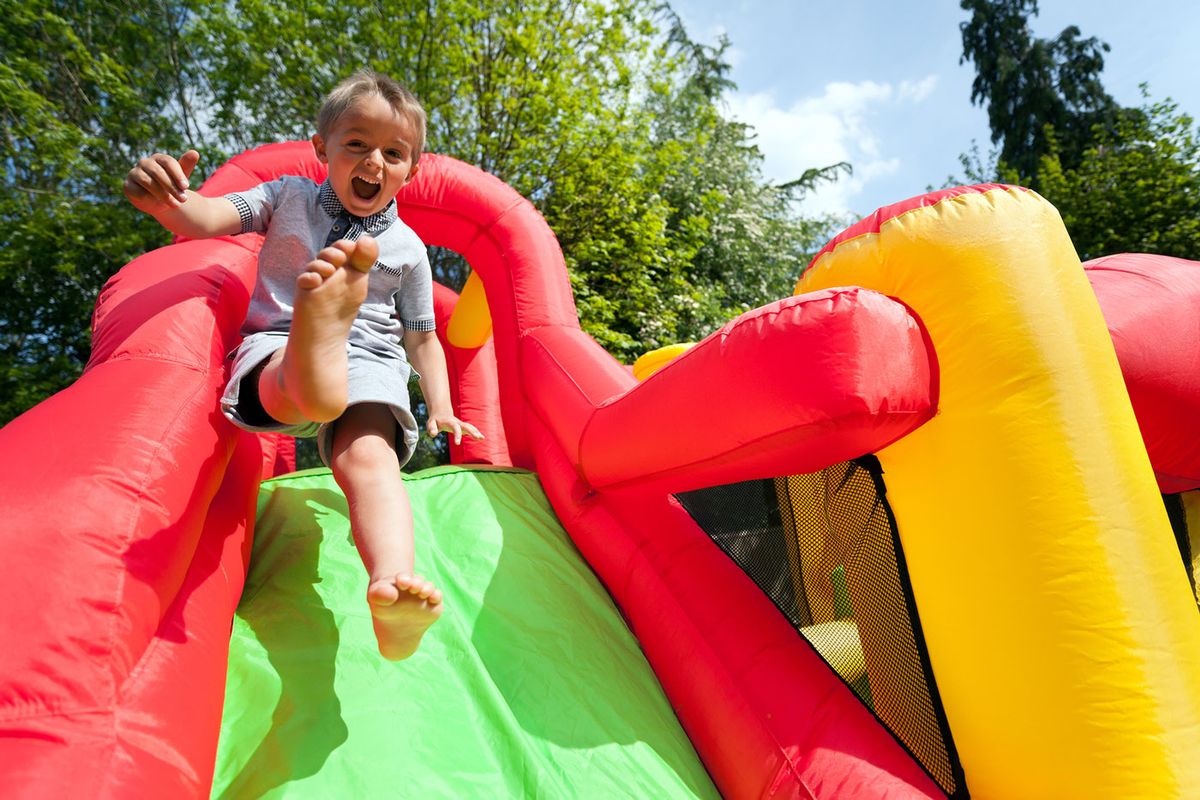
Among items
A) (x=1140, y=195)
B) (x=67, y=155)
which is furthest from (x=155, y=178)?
(x=1140, y=195)

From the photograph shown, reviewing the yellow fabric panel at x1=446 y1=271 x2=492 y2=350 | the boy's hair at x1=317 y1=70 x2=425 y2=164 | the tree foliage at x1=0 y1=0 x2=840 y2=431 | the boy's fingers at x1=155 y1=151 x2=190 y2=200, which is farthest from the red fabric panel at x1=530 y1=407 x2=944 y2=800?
the tree foliage at x1=0 y1=0 x2=840 y2=431

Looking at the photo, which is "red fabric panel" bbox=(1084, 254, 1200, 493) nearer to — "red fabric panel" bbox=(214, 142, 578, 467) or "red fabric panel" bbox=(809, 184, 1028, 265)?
"red fabric panel" bbox=(809, 184, 1028, 265)

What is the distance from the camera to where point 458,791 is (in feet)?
3.25

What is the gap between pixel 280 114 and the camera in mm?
6098

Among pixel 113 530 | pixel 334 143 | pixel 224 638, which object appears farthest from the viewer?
pixel 334 143

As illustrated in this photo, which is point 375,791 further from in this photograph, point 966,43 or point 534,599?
point 966,43

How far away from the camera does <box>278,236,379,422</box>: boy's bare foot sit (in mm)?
913

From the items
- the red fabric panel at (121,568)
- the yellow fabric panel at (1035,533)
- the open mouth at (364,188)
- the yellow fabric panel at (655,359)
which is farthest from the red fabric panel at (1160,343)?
the red fabric panel at (121,568)

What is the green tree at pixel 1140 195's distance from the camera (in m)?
9.47

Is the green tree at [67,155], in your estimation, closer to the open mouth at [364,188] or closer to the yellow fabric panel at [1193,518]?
the open mouth at [364,188]

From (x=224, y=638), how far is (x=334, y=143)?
3.03 ft

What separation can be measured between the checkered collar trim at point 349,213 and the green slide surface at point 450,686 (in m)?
A: 0.72

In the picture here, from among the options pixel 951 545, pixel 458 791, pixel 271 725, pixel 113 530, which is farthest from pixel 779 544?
pixel 113 530

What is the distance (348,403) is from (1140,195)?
39.9ft
